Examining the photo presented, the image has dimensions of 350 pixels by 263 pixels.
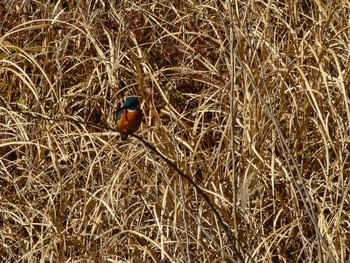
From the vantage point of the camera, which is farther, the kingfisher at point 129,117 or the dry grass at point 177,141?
the kingfisher at point 129,117

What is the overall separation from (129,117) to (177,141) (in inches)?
9.1

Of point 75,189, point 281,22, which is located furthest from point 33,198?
point 281,22

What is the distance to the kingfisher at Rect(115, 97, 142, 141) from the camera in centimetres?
318

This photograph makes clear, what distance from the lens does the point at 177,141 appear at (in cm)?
325

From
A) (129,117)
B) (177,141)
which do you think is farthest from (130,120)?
(177,141)

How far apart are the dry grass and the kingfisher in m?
0.07

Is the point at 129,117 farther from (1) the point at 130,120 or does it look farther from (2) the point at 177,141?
(2) the point at 177,141

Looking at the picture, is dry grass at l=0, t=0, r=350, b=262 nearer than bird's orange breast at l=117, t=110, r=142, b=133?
Yes

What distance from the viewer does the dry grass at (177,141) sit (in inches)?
113

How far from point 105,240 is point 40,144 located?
65cm

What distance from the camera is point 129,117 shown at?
126 inches

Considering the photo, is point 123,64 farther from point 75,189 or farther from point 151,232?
point 151,232

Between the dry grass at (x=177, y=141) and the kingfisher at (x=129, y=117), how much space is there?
0.07 metres

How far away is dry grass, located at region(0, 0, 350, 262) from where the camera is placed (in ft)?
9.40
